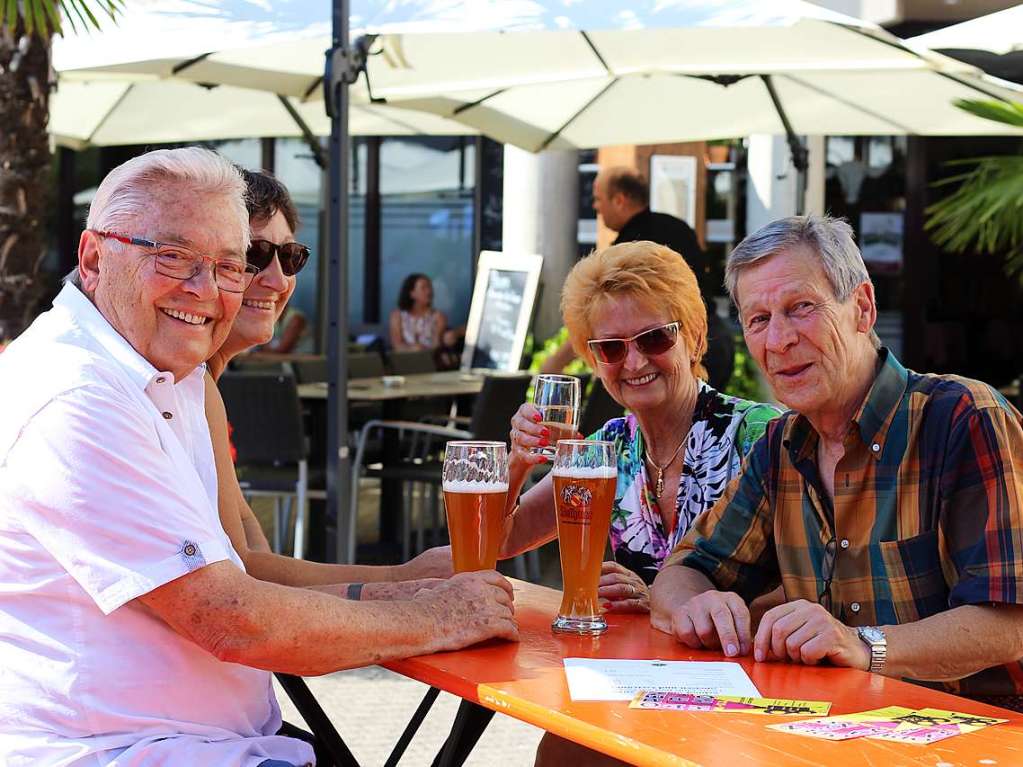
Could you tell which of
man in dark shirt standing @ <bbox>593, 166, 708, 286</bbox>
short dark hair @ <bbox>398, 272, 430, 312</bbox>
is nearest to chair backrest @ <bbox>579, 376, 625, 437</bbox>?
man in dark shirt standing @ <bbox>593, 166, 708, 286</bbox>

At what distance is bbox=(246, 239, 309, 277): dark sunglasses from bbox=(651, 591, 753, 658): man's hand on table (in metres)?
1.22

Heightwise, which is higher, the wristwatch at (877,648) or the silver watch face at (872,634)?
the silver watch face at (872,634)

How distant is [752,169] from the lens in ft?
35.8

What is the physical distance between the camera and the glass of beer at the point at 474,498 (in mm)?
2281

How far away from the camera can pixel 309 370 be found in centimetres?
869

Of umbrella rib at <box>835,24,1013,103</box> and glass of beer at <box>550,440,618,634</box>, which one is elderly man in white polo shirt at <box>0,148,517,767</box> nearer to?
glass of beer at <box>550,440,618,634</box>

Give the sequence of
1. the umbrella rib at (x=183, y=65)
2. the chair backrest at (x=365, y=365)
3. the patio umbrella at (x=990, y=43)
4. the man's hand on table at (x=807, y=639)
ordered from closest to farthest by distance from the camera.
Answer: the man's hand on table at (x=807, y=639) < the patio umbrella at (x=990, y=43) < the umbrella rib at (x=183, y=65) < the chair backrest at (x=365, y=365)

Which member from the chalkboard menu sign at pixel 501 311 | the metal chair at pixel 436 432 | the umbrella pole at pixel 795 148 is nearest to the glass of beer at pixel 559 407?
the metal chair at pixel 436 432

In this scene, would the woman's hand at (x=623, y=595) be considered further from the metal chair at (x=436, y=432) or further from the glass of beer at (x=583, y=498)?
the metal chair at (x=436, y=432)

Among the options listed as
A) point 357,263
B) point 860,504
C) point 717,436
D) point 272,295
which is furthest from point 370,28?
point 357,263

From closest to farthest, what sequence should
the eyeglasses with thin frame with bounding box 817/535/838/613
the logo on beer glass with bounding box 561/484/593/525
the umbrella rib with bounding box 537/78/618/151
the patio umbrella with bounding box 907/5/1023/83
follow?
the logo on beer glass with bounding box 561/484/593/525
the eyeglasses with thin frame with bounding box 817/535/838/613
the patio umbrella with bounding box 907/5/1023/83
the umbrella rib with bounding box 537/78/618/151

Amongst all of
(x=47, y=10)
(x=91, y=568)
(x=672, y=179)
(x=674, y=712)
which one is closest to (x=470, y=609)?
(x=674, y=712)

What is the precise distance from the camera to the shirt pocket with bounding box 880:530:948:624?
2.32 m

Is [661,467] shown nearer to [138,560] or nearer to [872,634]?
[872,634]
